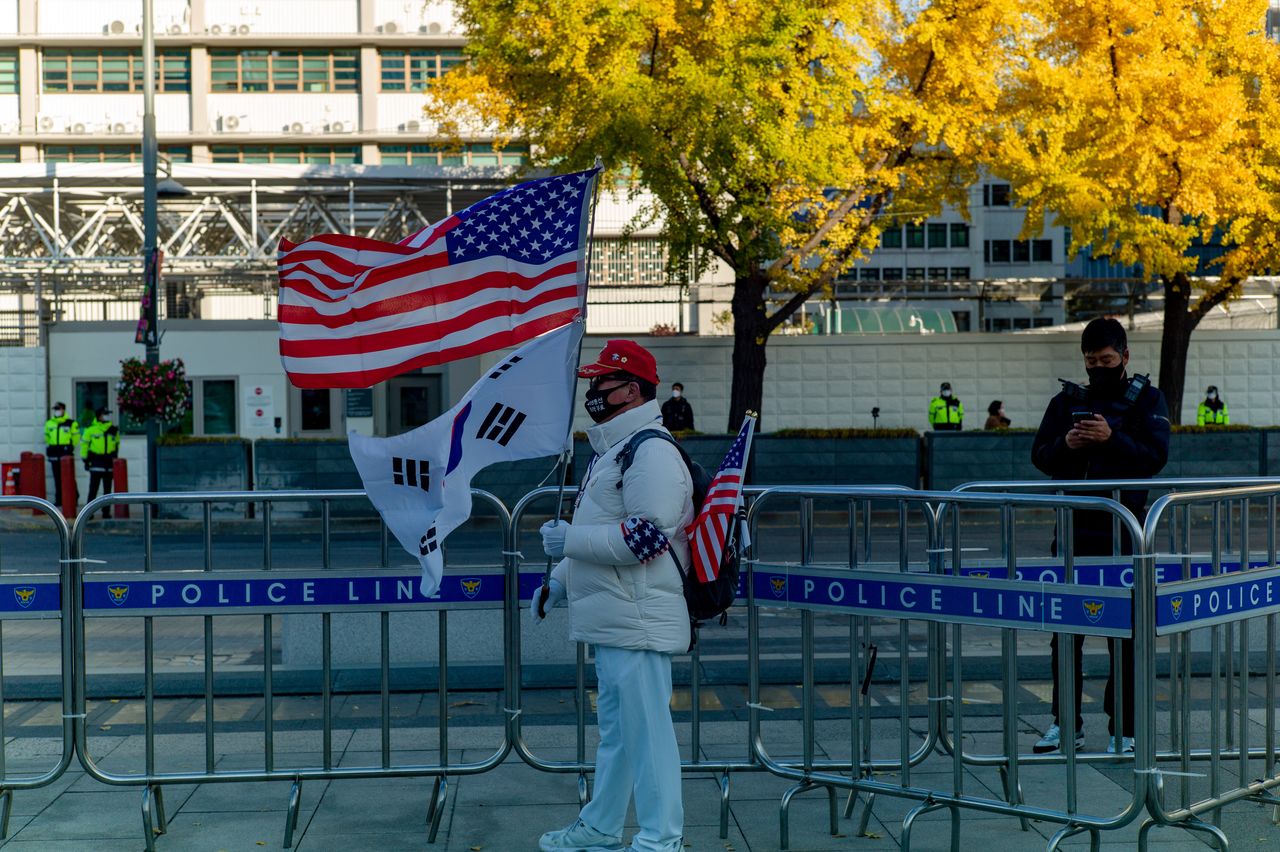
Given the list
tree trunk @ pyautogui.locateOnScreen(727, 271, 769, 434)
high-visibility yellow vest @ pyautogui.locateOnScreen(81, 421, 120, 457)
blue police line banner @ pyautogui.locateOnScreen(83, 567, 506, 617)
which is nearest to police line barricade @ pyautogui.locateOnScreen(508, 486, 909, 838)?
blue police line banner @ pyautogui.locateOnScreen(83, 567, 506, 617)

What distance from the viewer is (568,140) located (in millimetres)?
21391

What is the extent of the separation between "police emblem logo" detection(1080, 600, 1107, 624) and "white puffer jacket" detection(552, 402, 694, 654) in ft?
4.85

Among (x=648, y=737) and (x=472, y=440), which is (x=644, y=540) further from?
(x=472, y=440)

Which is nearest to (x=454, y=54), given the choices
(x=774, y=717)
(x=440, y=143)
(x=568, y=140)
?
(x=440, y=143)

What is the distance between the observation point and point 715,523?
17.1 ft

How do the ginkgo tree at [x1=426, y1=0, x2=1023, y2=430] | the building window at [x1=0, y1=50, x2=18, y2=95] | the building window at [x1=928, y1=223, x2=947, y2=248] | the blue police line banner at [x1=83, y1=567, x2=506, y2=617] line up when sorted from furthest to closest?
the building window at [x1=928, y1=223, x2=947, y2=248] → the building window at [x1=0, y1=50, x2=18, y2=95] → the ginkgo tree at [x1=426, y1=0, x2=1023, y2=430] → the blue police line banner at [x1=83, y1=567, x2=506, y2=617]

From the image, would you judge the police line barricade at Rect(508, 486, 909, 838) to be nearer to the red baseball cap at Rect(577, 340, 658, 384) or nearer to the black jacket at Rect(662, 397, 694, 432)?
the red baseball cap at Rect(577, 340, 658, 384)

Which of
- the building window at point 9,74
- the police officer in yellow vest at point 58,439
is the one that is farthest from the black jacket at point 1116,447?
the building window at point 9,74

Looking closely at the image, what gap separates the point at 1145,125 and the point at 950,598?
64.5ft

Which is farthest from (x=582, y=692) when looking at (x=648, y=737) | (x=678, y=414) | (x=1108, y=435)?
(x=678, y=414)

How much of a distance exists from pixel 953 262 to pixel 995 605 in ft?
228

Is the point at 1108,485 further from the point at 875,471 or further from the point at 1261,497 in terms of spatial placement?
the point at 875,471

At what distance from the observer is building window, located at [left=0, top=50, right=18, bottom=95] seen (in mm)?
51719

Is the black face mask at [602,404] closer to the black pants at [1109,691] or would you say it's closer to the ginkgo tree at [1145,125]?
the black pants at [1109,691]
